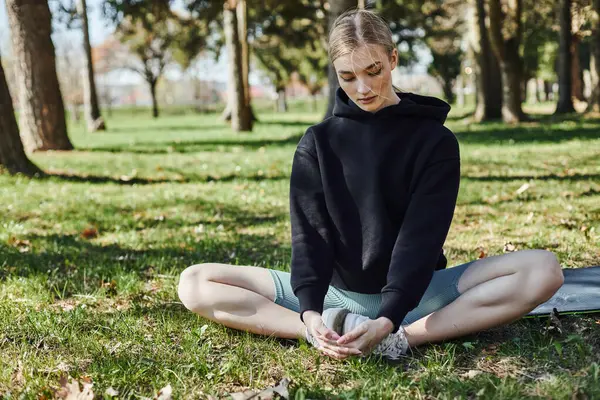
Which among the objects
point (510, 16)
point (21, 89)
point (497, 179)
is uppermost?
point (510, 16)

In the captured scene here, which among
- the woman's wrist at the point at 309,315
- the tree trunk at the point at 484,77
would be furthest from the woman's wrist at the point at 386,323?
the tree trunk at the point at 484,77

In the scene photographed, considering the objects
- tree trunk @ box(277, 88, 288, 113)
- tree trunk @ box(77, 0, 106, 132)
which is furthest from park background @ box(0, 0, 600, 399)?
tree trunk @ box(277, 88, 288, 113)

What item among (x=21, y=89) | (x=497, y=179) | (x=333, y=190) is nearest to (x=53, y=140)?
(x=21, y=89)

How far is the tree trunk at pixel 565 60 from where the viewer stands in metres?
18.5

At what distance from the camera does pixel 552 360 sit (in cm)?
260

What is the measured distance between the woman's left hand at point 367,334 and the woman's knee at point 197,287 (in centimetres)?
83

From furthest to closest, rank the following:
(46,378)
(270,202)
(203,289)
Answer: (270,202)
(203,289)
(46,378)

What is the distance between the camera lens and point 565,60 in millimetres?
18656

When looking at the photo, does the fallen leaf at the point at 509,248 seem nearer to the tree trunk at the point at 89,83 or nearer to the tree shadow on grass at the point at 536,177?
the tree shadow on grass at the point at 536,177

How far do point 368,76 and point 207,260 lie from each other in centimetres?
238

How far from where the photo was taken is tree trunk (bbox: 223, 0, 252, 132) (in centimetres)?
1734

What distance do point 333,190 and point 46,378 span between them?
138cm

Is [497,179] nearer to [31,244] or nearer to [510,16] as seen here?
[31,244]

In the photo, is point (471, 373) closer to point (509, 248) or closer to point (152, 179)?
point (509, 248)
